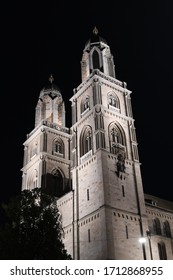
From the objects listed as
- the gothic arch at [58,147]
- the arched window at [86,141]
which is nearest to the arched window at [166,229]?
the arched window at [86,141]

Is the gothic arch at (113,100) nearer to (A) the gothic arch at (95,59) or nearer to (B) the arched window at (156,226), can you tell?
(A) the gothic arch at (95,59)

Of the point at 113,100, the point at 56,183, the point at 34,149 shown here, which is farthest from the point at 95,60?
the point at 56,183

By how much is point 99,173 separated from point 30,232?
46.3ft

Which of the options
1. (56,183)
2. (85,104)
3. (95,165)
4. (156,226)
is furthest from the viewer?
(56,183)

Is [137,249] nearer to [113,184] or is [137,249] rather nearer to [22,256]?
[113,184]

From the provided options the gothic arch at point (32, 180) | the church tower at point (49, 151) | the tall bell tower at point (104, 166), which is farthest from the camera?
the gothic arch at point (32, 180)

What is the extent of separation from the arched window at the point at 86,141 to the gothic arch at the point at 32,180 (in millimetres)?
11149

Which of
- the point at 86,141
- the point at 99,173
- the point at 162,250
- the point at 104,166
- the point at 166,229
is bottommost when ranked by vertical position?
the point at 162,250

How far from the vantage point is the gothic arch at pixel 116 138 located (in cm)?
4446

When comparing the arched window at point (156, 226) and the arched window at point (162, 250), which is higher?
the arched window at point (156, 226)

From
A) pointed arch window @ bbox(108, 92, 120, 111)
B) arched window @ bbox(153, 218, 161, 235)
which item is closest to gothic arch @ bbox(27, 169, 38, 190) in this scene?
pointed arch window @ bbox(108, 92, 120, 111)

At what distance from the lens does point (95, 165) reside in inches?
1682

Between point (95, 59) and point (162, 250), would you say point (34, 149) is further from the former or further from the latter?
point (162, 250)
